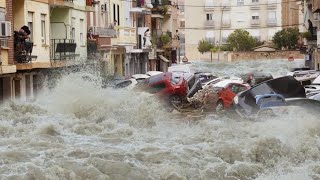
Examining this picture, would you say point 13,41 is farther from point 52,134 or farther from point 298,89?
point 298,89

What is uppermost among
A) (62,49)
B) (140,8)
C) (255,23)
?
(140,8)

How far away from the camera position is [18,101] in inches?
1128

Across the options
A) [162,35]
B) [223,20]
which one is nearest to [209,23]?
[223,20]

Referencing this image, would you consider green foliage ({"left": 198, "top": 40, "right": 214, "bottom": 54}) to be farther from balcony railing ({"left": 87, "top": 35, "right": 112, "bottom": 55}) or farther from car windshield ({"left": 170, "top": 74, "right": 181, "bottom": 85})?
car windshield ({"left": 170, "top": 74, "right": 181, "bottom": 85})

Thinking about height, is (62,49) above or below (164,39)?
below

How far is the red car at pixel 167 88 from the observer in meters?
31.5

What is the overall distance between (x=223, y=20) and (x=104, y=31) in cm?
5748

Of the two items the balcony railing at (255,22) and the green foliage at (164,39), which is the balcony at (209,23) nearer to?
the balcony railing at (255,22)

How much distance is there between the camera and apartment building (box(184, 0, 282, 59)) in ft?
321

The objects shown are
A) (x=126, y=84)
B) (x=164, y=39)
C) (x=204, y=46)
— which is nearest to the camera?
(x=126, y=84)

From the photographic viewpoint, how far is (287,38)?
89.1m

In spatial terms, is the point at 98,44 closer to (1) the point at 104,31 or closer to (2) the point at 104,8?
(1) the point at 104,31

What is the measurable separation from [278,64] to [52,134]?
202 ft

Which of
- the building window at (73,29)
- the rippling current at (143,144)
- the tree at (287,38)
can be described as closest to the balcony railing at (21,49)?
the rippling current at (143,144)
